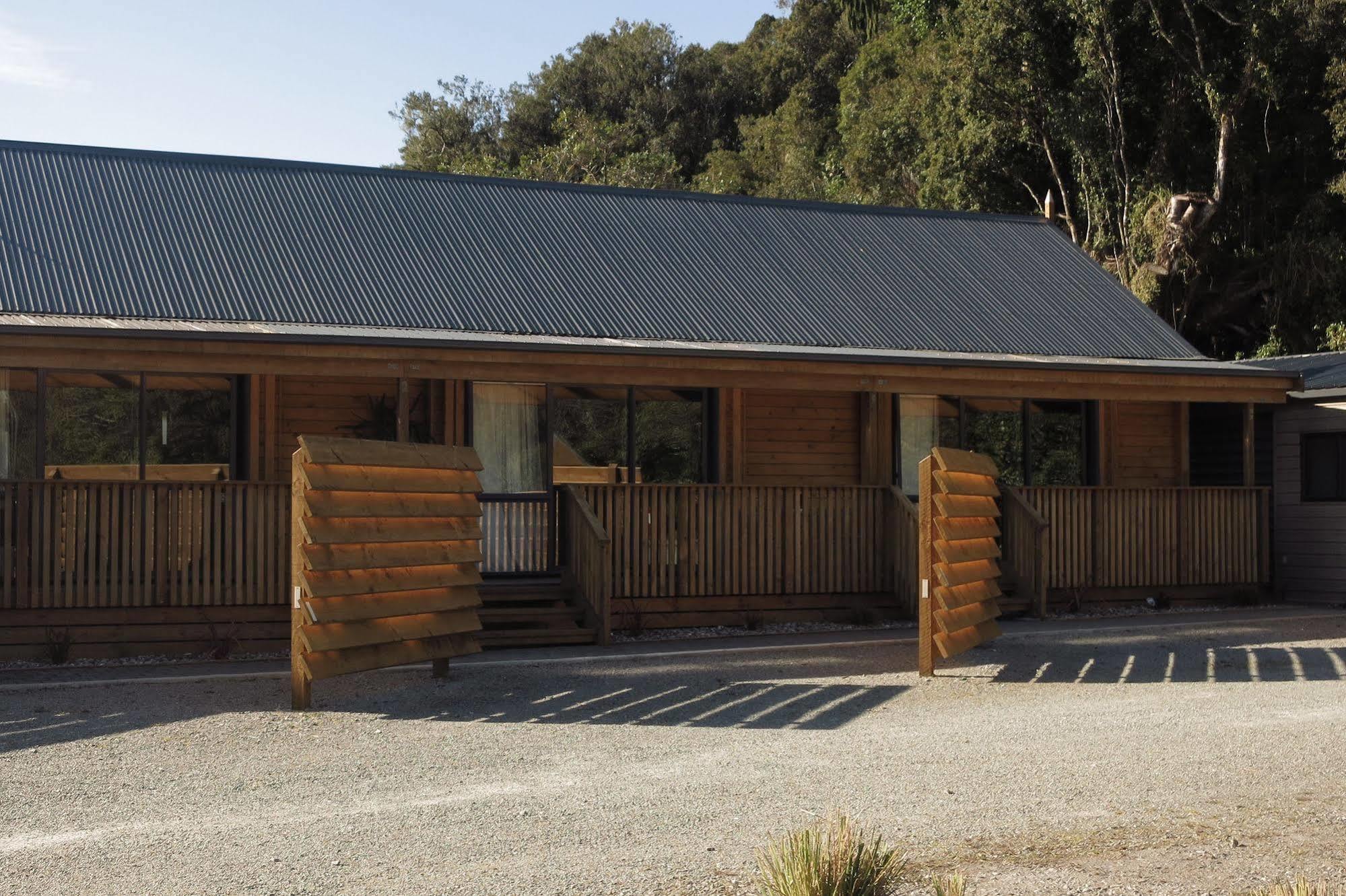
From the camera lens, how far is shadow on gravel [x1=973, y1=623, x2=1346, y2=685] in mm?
11258

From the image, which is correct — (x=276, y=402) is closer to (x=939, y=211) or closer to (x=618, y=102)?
(x=939, y=211)

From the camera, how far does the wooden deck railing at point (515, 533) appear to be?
1452 centimetres

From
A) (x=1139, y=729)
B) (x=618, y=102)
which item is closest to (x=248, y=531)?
(x=1139, y=729)

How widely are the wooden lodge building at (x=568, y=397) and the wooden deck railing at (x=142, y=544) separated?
0.09 ft

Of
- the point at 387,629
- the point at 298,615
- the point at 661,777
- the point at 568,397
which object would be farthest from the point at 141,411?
the point at 661,777

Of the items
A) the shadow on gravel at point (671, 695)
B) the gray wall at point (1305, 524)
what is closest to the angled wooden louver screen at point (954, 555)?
the shadow on gravel at point (671, 695)

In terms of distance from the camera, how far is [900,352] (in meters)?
15.8

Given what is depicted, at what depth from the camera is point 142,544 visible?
12578 mm

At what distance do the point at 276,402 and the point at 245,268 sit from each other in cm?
179

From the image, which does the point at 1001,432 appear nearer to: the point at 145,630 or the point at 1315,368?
the point at 1315,368

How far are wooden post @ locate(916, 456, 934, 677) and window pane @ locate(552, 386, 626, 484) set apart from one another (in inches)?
178

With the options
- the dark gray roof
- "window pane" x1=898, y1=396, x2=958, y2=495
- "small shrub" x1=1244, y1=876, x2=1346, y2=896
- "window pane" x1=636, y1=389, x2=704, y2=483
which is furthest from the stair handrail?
"small shrub" x1=1244, y1=876, x2=1346, y2=896

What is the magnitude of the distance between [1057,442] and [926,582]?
6.84m

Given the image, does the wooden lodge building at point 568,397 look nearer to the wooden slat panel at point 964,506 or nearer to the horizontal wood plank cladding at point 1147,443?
the horizontal wood plank cladding at point 1147,443
